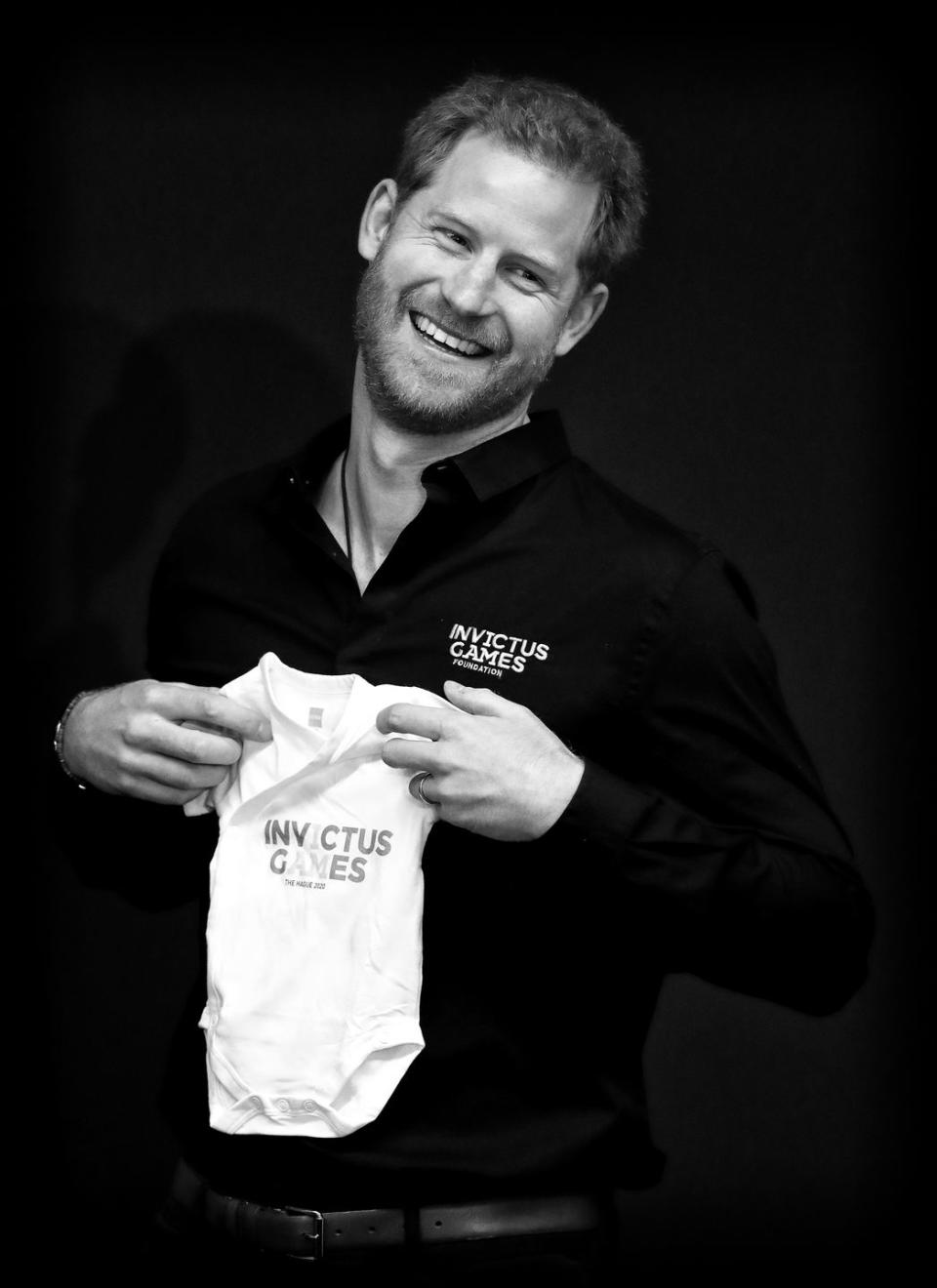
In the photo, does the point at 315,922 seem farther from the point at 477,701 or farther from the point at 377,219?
the point at 377,219

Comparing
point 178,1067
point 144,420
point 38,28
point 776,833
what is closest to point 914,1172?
point 776,833

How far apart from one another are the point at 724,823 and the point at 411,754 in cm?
35

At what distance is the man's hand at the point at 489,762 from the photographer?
133 cm

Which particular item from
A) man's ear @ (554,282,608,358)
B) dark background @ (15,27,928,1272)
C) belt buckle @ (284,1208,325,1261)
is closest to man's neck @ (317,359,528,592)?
man's ear @ (554,282,608,358)

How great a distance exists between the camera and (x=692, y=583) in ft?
5.03

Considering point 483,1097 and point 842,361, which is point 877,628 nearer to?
point 842,361

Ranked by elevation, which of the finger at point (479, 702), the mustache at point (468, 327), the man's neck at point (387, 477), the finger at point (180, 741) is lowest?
the finger at point (180, 741)

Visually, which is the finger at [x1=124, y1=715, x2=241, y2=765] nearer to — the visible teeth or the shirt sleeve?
the shirt sleeve

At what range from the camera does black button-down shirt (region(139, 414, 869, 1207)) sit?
1.40 meters

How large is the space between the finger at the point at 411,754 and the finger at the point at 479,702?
5 cm

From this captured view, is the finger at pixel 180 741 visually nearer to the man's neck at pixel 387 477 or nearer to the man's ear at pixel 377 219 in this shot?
the man's neck at pixel 387 477

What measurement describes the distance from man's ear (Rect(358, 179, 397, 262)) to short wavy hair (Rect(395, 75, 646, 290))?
0.02 m

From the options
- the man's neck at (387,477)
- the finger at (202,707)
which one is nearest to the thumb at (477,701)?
the finger at (202,707)

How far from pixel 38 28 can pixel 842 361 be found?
138 centimetres
